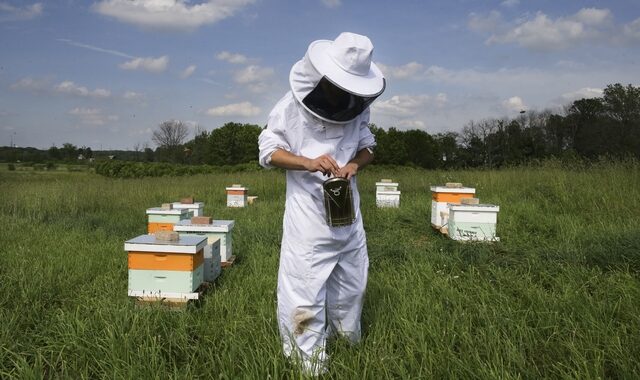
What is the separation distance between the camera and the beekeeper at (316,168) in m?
2.11

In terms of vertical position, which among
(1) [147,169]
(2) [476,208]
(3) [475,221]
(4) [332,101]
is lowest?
A: (3) [475,221]

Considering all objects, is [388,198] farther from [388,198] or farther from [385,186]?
[385,186]

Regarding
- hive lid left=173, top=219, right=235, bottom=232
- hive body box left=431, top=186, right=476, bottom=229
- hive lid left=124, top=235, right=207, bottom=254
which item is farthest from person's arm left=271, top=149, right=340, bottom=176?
hive body box left=431, top=186, right=476, bottom=229

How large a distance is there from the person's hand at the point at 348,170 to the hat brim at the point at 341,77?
371mm

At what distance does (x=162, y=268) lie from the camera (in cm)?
342

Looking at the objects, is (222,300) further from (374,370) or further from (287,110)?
(287,110)

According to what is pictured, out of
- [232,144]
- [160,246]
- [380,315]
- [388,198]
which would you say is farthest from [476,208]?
[232,144]

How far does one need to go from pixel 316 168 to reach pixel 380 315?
50.4 inches

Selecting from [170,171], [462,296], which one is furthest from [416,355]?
[170,171]

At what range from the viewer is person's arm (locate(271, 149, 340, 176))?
81.5 inches

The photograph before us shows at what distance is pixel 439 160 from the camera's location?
43.6 metres

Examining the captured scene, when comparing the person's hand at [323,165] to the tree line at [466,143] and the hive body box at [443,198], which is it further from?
the tree line at [466,143]

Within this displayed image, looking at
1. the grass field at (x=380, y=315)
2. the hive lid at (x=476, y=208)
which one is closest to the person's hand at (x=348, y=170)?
the grass field at (x=380, y=315)

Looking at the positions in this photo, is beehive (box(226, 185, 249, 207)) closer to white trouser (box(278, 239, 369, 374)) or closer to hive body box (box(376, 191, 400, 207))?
hive body box (box(376, 191, 400, 207))
